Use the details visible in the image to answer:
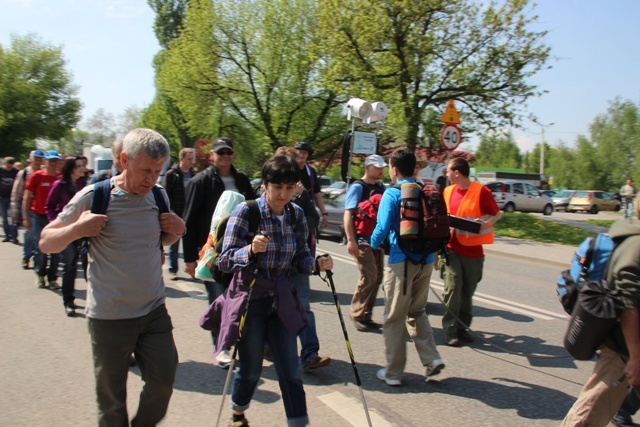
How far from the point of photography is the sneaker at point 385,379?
4.37 meters

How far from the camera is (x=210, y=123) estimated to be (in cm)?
2847

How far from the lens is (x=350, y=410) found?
3.90 meters

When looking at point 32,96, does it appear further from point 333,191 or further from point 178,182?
point 178,182

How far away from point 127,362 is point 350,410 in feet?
5.94

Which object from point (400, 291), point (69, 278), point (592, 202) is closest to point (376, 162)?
point (400, 291)

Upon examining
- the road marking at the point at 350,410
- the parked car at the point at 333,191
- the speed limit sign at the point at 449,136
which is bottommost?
the road marking at the point at 350,410

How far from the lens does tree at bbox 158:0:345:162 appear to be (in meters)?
25.5

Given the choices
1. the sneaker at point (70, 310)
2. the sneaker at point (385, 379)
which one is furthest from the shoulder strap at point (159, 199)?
the sneaker at point (70, 310)

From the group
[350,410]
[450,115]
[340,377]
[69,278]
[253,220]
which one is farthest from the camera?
[450,115]

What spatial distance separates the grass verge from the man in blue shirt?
497 inches

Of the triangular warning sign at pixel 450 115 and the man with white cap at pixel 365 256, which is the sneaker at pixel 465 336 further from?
the triangular warning sign at pixel 450 115

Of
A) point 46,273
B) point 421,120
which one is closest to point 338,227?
point 421,120

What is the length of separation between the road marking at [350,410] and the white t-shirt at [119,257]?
1.79 metres

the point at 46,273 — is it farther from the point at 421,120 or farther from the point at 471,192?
the point at 421,120
